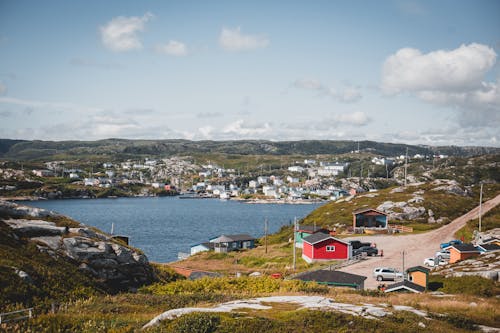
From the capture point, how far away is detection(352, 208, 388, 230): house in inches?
3152

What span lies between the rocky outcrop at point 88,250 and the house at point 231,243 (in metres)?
48.2

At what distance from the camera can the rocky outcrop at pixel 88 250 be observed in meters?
25.3

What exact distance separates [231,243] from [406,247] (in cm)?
3176

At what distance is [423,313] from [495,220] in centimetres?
6284

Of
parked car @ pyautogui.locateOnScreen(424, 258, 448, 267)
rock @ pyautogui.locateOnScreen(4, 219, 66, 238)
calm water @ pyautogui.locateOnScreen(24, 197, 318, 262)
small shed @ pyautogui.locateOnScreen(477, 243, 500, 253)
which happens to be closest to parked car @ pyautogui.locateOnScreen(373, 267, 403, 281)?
parked car @ pyautogui.locateOnScreen(424, 258, 448, 267)

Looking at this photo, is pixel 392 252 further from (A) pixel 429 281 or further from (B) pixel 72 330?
(B) pixel 72 330

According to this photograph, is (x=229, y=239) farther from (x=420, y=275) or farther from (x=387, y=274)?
(x=420, y=275)

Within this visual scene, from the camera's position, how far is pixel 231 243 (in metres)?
79.2

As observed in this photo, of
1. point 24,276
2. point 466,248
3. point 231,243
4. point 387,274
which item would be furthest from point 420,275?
point 231,243

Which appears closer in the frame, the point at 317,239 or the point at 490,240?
the point at 490,240

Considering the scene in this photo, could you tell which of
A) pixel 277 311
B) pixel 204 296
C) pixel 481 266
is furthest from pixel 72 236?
pixel 481 266

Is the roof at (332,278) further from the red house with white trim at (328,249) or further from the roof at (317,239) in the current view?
the red house with white trim at (328,249)

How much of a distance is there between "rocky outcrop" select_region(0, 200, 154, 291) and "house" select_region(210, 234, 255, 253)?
48246 millimetres

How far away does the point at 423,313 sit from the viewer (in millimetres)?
17438
